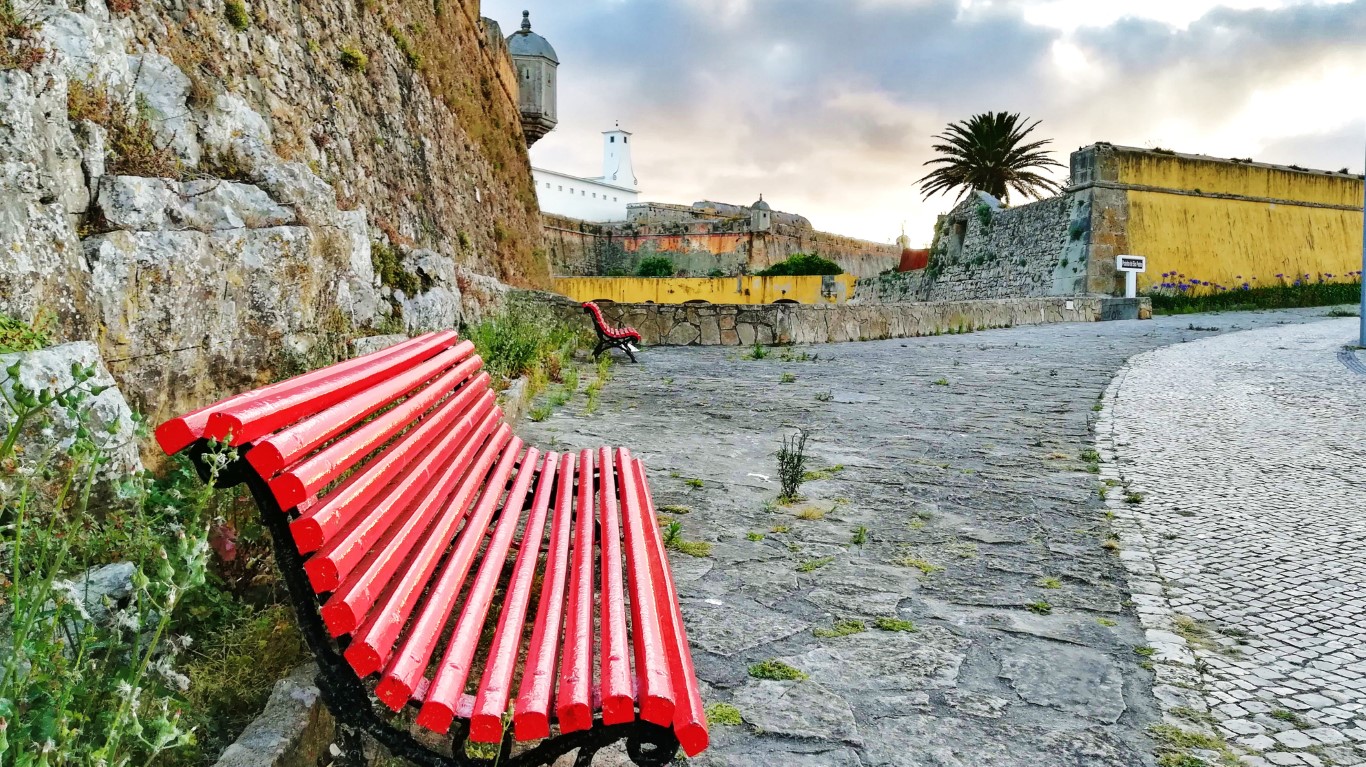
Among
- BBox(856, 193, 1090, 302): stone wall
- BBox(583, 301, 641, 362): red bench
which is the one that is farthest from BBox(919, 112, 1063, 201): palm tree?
BBox(583, 301, 641, 362): red bench

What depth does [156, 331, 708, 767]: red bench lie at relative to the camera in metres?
1.52

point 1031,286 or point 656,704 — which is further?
point 1031,286

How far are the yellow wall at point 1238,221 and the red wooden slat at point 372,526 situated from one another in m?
24.3

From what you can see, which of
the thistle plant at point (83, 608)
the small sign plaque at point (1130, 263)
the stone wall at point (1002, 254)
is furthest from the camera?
the stone wall at point (1002, 254)

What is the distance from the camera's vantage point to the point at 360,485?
183 centimetres

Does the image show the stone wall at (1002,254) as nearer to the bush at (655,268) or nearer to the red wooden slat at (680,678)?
the bush at (655,268)

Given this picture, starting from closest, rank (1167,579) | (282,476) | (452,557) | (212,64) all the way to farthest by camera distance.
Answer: (282,476), (452,557), (1167,579), (212,64)

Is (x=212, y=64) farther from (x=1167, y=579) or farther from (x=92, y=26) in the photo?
(x=1167, y=579)

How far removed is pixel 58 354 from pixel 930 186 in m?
35.3

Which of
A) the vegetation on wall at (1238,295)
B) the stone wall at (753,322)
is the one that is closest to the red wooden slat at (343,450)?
the stone wall at (753,322)

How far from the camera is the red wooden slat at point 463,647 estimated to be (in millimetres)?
1522

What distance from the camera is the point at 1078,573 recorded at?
3.32 metres

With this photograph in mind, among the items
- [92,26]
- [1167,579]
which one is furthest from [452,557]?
[92,26]

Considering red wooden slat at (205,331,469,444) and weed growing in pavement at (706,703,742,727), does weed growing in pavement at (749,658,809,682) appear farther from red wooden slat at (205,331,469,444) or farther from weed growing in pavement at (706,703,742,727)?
red wooden slat at (205,331,469,444)
